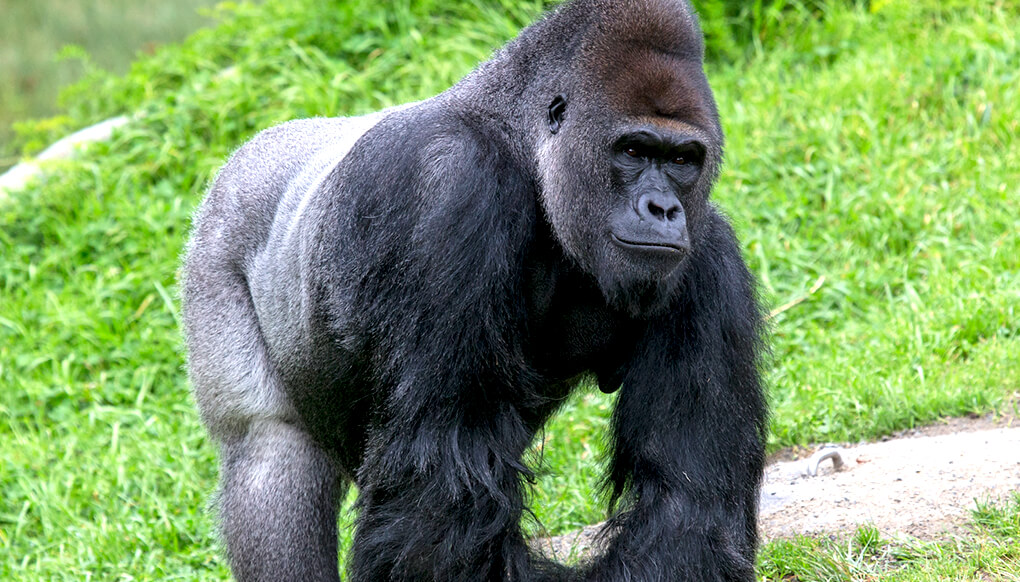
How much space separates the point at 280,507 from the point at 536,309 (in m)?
1.08

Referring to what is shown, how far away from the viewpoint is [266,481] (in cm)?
383

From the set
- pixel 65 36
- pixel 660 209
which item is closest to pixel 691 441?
pixel 660 209

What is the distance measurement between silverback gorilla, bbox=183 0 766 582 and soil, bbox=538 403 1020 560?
1.72ft

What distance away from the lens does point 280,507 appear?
379cm

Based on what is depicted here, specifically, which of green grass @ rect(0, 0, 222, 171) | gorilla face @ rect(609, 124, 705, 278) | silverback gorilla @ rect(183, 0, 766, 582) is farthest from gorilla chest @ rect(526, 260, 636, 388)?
green grass @ rect(0, 0, 222, 171)

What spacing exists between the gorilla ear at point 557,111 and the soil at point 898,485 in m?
1.28

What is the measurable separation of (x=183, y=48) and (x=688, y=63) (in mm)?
5881

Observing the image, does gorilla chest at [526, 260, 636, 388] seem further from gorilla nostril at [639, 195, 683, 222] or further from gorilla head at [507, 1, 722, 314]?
gorilla nostril at [639, 195, 683, 222]

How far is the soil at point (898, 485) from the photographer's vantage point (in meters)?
3.89

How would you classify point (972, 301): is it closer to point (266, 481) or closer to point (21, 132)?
point (266, 481)

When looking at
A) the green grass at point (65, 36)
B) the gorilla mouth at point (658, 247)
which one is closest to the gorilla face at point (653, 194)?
the gorilla mouth at point (658, 247)

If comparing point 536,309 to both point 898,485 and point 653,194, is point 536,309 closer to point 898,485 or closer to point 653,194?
point 653,194

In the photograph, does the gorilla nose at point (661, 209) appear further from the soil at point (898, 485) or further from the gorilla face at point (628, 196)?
the soil at point (898, 485)

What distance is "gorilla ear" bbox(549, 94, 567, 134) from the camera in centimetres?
336
